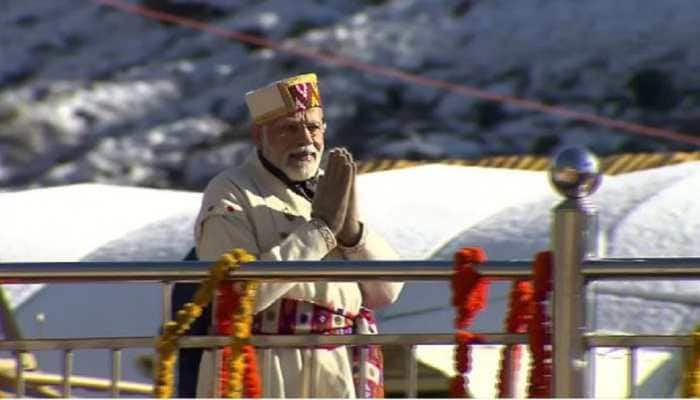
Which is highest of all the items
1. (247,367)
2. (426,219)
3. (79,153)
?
(79,153)

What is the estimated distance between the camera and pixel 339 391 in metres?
4.57

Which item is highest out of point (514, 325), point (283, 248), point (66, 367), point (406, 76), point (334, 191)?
point (406, 76)

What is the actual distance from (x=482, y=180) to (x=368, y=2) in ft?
28.2

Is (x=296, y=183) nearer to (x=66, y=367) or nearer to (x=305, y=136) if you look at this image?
(x=305, y=136)

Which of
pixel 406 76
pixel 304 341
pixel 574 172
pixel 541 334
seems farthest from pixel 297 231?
pixel 406 76

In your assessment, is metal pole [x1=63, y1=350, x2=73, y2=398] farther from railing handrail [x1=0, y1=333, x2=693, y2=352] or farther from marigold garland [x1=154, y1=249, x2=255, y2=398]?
marigold garland [x1=154, y1=249, x2=255, y2=398]

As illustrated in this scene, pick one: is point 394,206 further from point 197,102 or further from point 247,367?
point 197,102

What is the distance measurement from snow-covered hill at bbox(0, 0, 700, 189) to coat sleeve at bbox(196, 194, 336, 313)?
10875mm

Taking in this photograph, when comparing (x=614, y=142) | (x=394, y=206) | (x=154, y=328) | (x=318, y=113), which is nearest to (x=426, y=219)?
(x=394, y=206)

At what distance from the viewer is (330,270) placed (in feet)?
13.8

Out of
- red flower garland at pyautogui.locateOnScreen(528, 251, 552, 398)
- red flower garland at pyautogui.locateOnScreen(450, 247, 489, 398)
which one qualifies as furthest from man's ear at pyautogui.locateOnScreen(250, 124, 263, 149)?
red flower garland at pyautogui.locateOnScreen(528, 251, 552, 398)

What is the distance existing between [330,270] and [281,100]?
716 millimetres

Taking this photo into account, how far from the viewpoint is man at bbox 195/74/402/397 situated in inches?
179

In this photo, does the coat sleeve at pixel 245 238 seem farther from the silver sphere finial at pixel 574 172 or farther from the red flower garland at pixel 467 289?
the silver sphere finial at pixel 574 172
